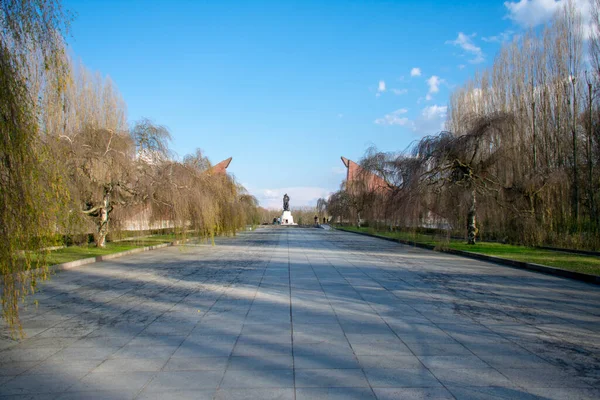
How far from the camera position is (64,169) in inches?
263

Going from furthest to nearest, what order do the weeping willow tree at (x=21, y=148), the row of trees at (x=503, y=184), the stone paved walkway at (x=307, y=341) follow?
the row of trees at (x=503, y=184), the weeping willow tree at (x=21, y=148), the stone paved walkway at (x=307, y=341)

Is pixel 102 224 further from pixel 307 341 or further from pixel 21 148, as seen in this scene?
pixel 307 341

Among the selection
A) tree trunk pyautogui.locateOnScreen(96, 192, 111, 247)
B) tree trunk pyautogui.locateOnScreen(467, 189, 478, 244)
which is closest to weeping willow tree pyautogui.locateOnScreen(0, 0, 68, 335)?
tree trunk pyautogui.locateOnScreen(96, 192, 111, 247)

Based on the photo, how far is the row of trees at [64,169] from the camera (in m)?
4.43

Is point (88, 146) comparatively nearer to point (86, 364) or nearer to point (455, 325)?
point (86, 364)

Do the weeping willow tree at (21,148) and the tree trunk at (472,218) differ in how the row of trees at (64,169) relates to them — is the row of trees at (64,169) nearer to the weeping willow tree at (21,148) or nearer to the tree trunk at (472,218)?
the weeping willow tree at (21,148)

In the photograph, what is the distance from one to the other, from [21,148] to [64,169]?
2.34m

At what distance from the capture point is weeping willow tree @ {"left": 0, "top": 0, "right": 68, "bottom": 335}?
437 centimetres

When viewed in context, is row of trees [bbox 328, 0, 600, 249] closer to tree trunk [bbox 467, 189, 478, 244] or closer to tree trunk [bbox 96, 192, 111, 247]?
tree trunk [bbox 467, 189, 478, 244]

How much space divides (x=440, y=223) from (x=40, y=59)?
52.1 ft

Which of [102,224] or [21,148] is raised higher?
[21,148]

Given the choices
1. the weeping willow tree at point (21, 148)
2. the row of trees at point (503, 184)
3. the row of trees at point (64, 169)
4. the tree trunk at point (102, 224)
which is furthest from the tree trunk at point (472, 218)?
the weeping willow tree at point (21, 148)

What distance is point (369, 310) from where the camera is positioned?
22.8 ft

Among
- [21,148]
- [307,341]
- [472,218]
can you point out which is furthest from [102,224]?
[472,218]
